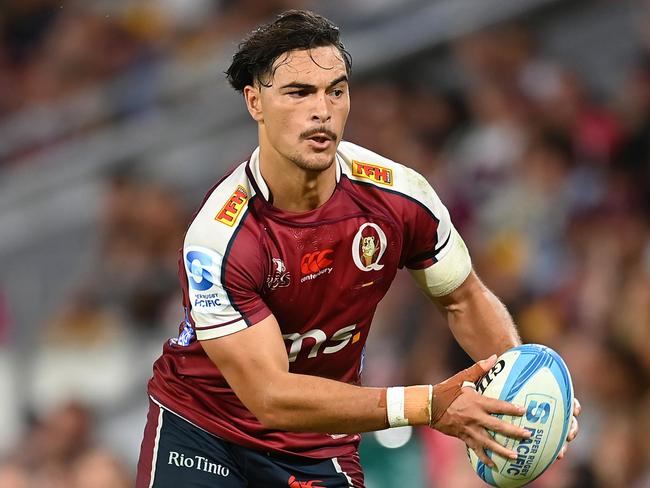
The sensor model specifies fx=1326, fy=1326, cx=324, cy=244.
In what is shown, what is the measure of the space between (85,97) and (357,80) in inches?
116

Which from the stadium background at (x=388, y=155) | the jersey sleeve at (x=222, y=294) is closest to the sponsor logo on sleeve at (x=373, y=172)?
the jersey sleeve at (x=222, y=294)

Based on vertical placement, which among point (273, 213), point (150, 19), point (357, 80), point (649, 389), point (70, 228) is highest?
point (150, 19)

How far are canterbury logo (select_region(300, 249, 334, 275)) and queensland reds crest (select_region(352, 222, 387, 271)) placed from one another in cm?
9

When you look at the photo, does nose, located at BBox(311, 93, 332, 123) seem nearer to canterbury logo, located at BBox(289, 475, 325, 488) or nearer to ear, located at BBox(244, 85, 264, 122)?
ear, located at BBox(244, 85, 264, 122)

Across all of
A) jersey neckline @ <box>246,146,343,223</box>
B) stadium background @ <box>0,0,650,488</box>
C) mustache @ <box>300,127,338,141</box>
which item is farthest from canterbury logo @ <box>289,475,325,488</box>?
stadium background @ <box>0,0,650,488</box>

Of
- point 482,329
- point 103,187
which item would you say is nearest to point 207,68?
point 103,187

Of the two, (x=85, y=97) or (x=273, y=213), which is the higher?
(x=85, y=97)

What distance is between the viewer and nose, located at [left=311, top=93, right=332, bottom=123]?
438 centimetres

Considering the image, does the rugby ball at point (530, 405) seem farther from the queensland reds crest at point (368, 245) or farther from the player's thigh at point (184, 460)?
the player's thigh at point (184, 460)

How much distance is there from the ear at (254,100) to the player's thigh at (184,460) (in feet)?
3.76

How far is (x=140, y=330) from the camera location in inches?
390

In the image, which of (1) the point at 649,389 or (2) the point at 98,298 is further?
(2) the point at 98,298

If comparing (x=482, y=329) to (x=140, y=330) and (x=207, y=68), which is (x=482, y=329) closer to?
(x=140, y=330)

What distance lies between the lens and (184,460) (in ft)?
15.5
